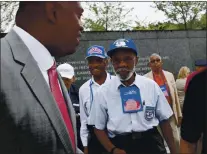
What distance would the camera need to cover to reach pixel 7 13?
3.11ft

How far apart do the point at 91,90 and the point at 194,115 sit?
50.0 inches

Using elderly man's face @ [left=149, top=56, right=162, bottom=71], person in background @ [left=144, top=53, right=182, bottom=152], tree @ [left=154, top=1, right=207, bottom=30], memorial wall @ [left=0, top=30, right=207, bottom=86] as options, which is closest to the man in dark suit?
tree @ [left=154, top=1, right=207, bottom=30]

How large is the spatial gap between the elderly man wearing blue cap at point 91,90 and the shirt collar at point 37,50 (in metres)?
1.19

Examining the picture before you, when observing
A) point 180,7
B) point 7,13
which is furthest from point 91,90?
point 7,13

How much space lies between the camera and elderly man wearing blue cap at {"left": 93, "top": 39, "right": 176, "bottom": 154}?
1.82 meters

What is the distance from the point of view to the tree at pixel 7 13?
926 millimetres

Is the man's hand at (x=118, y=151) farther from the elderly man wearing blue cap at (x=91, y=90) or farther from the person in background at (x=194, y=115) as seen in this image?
the person in background at (x=194, y=115)

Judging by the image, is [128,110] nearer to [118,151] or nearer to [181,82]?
[118,151]

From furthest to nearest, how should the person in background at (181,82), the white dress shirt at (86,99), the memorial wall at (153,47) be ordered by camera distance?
the person in background at (181,82)
the white dress shirt at (86,99)
the memorial wall at (153,47)

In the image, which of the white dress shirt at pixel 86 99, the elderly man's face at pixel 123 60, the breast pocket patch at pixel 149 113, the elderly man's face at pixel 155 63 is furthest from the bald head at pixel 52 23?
the elderly man's face at pixel 155 63

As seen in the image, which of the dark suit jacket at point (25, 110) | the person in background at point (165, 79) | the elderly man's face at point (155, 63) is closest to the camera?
the dark suit jacket at point (25, 110)

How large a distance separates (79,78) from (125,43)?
169 centimetres

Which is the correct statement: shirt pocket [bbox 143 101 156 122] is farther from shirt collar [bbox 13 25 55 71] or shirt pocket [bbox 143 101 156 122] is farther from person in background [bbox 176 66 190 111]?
person in background [bbox 176 66 190 111]

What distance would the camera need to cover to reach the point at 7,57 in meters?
0.81
